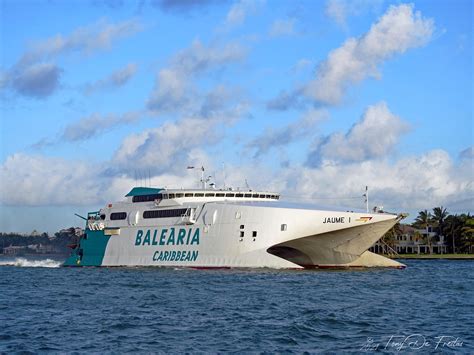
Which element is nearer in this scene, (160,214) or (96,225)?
(160,214)

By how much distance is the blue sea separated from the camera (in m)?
21.1

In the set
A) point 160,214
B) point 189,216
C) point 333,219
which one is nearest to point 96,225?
point 160,214

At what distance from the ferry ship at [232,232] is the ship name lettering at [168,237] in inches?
3.2

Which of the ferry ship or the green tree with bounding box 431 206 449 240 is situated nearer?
the ferry ship

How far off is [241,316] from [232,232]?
80.8 ft

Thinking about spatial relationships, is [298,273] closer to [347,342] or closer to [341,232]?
[341,232]

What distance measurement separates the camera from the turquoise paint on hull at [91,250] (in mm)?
65319

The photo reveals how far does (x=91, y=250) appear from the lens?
2650 inches

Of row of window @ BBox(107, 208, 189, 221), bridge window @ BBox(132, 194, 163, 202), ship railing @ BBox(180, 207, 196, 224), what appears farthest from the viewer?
bridge window @ BBox(132, 194, 163, 202)

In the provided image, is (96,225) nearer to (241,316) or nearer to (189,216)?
(189,216)

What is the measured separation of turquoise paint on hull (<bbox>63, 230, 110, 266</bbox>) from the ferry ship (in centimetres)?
81

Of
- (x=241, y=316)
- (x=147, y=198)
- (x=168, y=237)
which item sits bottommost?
(x=241, y=316)

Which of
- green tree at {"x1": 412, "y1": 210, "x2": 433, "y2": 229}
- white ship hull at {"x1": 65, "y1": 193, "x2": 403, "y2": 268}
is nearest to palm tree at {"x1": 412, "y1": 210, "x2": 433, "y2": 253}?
green tree at {"x1": 412, "y1": 210, "x2": 433, "y2": 229}

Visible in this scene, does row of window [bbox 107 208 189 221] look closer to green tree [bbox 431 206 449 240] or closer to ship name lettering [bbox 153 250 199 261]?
ship name lettering [bbox 153 250 199 261]
